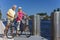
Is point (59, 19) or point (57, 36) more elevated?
point (59, 19)

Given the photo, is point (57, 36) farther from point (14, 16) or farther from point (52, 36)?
point (14, 16)

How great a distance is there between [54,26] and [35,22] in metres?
5.72

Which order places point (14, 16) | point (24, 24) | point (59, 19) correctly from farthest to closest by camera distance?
1. point (24, 24)
2. point (14, 16)
3. point (59, 19)

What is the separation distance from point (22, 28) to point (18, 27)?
0.59 meters

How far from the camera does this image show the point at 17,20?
13.3 meters

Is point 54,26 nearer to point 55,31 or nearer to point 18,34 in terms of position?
point 55,31

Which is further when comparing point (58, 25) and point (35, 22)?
point (35, 22)

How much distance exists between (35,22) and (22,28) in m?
0.81

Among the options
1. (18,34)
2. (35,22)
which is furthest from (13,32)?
(35,22)

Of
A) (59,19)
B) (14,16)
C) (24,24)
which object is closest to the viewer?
(59,19)

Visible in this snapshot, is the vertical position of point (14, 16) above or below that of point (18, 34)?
above

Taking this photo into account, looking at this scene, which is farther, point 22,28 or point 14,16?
point 22,28

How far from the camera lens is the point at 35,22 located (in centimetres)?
1359

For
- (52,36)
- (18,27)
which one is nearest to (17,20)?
(18,27)
